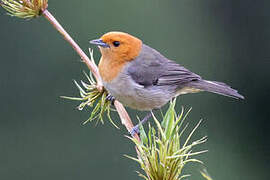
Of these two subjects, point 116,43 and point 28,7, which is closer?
point 28,7

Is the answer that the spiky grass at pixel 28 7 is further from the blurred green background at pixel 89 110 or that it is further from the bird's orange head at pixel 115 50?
the blurred green background at pixel 89 110

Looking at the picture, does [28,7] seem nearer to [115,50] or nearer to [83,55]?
[83,55]

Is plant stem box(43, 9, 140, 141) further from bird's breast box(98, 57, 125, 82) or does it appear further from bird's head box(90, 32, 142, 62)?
bird's head box(90, 32, 142, 62)

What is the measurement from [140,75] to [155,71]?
218 mm

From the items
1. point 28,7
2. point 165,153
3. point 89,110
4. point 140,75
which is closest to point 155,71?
point 140,75

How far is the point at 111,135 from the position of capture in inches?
393

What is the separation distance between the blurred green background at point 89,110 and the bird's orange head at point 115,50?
4573mm

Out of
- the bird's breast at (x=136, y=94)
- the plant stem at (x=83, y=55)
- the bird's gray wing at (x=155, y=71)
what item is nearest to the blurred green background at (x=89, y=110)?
the bird's gray wing at (x=155, y=71)

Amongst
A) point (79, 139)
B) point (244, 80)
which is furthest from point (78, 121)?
point (244, 80)

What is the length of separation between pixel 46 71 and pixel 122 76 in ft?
23.2

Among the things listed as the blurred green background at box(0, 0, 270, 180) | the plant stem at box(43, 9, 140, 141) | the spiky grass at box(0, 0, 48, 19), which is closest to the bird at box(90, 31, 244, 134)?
the plant stem at box(43, 9, 140, 141)

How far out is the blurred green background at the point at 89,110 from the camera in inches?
420

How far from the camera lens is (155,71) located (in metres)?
5.03

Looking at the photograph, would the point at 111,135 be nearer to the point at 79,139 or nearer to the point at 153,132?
the point at 79,139
